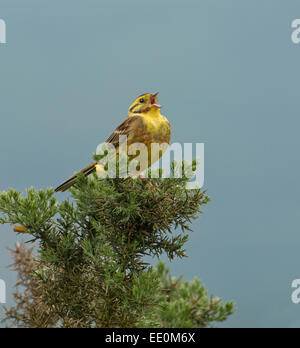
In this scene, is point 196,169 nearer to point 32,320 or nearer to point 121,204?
point 121,204

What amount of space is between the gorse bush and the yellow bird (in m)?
1.57

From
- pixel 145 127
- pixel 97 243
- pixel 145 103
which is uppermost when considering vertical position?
pixel 145 103

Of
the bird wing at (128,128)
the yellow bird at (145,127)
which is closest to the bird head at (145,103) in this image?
the yellow bird at (145,127)

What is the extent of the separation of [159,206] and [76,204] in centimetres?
65

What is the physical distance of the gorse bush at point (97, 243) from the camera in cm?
322

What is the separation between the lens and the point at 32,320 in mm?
3348

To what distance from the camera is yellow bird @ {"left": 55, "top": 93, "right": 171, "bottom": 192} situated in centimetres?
545

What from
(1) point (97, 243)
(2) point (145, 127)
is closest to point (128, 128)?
(2) point (145, 127)

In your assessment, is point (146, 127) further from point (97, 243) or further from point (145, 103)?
point (97, 243)

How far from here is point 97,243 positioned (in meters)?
3.39

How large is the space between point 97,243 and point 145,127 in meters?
2.45
